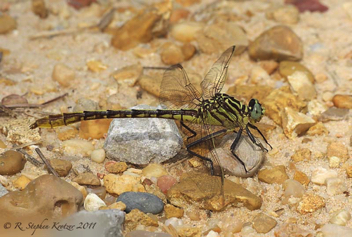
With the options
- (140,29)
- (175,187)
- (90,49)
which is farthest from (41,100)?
(175,187)

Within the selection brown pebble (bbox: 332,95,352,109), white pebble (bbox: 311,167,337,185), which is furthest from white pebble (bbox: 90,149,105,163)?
brown pebble (bbox: 332,95,352,109)

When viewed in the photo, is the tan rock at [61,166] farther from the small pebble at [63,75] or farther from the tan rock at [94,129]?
the small pebble at [63,75]

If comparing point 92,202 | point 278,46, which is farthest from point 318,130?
point 92,202

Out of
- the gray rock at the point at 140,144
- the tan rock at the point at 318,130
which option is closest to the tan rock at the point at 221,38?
the tan rock at the point at 318,130

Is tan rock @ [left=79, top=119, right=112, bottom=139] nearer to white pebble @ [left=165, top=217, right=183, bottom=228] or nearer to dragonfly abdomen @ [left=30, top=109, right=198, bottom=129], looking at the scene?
dragonfly abdomen @ [left=30, top=109, right=198, bottom=129]

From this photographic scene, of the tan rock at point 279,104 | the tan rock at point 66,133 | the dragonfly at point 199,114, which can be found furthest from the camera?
the tan rock at point 279,104

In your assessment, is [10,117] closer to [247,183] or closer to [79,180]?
[79,180]
